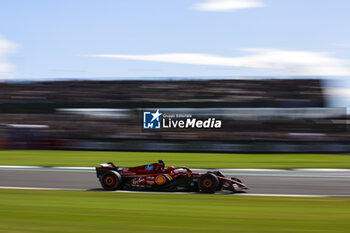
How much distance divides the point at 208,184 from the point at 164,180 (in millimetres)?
888

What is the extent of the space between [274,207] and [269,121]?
52.9 feet

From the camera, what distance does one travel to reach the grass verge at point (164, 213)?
577cm

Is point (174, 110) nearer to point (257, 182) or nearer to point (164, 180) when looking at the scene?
point (257, 182)

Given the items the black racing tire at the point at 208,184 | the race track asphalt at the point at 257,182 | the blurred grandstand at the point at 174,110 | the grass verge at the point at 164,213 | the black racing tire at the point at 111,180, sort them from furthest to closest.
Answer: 1. the blurred grandstand at the point at 174,110
2. the race track asphalt at the point at 257,182
3. the black racing tire at the point at 111,180
4. the black racing tire at the point at 208,184
5. the grass verge at the point at 164,213

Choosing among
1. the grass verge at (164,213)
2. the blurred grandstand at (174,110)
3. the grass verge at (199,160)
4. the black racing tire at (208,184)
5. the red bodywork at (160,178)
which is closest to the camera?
the grass verge at (164,213)

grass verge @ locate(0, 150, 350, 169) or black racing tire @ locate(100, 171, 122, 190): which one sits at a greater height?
black racing tire @ locate(100, 171, 122, 190)

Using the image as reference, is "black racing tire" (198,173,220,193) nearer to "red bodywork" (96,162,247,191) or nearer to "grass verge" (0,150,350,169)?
"red bodywork" (96,162,247,191)

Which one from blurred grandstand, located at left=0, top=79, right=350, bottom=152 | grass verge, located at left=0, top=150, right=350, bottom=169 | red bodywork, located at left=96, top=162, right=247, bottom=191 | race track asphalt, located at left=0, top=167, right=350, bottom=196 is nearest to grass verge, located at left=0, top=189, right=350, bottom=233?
red bodywork, located at left=96, top=162, right=247, bottom=191

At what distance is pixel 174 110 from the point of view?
25656 millimetres

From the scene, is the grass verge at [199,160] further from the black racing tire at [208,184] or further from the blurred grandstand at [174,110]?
the black racing tire at [208,184]

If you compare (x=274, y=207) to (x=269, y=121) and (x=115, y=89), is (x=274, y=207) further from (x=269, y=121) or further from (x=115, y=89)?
(x=115, y=89)

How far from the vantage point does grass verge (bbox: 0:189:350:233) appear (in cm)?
577

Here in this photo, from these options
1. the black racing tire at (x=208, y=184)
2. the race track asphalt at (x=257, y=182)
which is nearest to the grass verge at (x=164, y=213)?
the black racing tire at (x=208, y=184)

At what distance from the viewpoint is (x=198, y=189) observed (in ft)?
30.2
